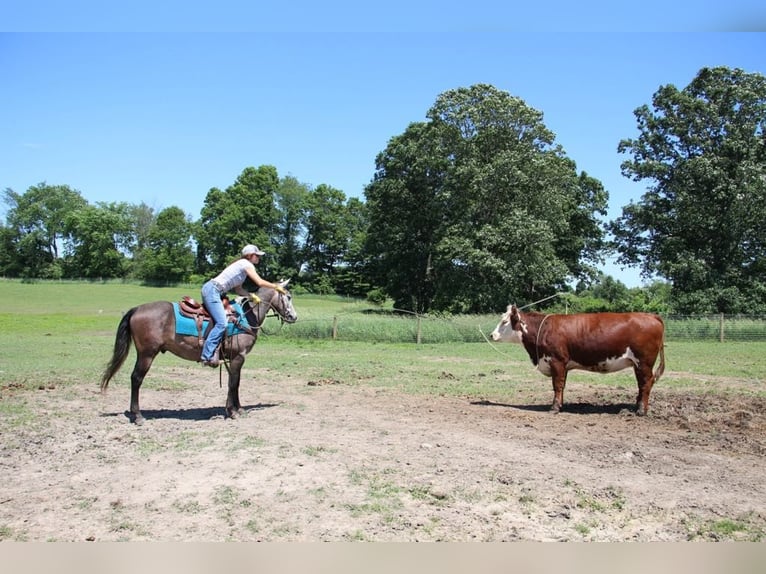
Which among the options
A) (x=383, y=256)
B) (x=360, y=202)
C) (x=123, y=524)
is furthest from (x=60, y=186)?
(x=123, y=524)

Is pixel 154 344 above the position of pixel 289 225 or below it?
below

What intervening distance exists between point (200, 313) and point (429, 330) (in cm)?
1835

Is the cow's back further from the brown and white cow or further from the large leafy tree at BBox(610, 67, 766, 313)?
the large leafy tree at BBox(610, 67, 766, 313)

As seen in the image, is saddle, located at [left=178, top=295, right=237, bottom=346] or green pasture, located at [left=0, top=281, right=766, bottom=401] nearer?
saddle, located at [left=178, top=295, right=237, bottom=346]

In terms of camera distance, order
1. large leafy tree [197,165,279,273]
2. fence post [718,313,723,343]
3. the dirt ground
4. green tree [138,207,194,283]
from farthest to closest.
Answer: green tree [138,207,194,283] < large leafy tree [197,165,279,273] < fence post [718,313,723,343] < the dirt ground

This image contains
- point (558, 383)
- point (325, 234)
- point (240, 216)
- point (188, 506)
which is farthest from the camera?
point (325, 234)

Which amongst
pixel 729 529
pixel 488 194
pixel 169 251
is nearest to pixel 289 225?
pixel 169 251

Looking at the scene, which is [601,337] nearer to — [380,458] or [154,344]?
[380,458]

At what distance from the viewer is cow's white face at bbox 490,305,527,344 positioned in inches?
430

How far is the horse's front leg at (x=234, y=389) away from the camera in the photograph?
9594mm

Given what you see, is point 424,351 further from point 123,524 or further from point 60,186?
point 60,186

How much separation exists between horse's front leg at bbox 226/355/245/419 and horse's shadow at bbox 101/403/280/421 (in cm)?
22

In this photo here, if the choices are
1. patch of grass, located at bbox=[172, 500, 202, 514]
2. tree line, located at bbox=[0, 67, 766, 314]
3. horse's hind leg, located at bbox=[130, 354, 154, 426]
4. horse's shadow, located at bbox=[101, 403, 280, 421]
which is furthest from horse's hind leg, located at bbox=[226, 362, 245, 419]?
tree line, located at bbox=[0, 67, 766, 314]

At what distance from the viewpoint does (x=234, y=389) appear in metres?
9.64
